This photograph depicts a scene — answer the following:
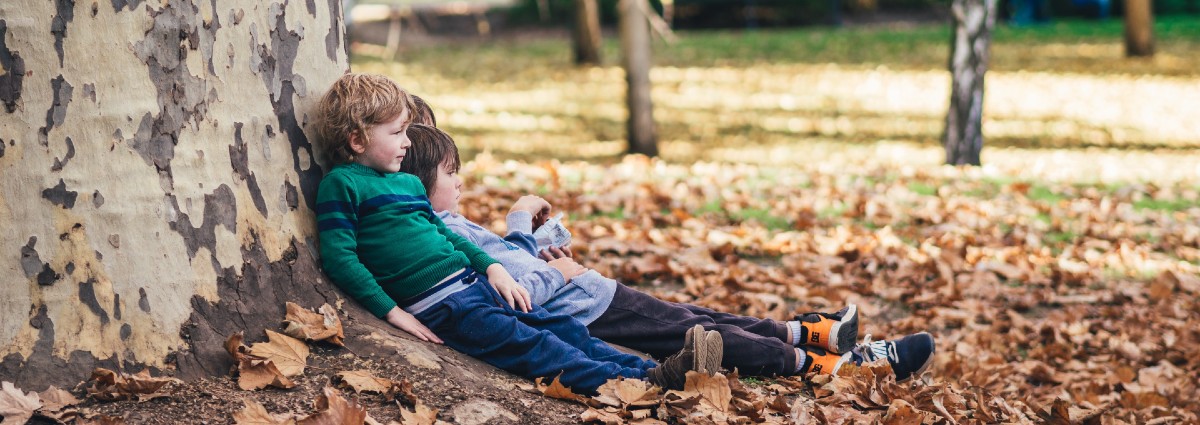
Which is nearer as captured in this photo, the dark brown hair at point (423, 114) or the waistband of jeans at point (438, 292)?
the waistband of jeans at point (438, 292)

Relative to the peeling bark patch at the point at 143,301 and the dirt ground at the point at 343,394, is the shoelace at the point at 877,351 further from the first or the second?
the peeling bark patch at the point at 143,301

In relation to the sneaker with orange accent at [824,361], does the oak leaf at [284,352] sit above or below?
above

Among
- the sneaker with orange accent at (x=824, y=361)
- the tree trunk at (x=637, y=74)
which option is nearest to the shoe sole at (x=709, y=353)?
the sneaker with orange accent at (x=824, y=361)

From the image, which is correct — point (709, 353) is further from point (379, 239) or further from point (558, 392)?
point (379, 239)

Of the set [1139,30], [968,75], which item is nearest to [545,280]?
[968,75]

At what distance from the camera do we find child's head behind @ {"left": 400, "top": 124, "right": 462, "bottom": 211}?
12.0 ft

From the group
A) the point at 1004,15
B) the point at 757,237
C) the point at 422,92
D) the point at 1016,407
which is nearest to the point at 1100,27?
the point at 1004,15

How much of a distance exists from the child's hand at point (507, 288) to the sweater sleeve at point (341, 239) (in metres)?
0.37

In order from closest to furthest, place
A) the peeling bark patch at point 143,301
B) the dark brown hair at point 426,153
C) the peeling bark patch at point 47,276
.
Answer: the peeling bark patch at point 47,276, the peeling bark patch at point 143,301, the dark brown hair at point 426,153

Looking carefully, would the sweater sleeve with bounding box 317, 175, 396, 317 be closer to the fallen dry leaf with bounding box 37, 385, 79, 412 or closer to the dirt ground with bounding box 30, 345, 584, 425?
the dirt ground with bounding box 30, 345, 584, 425

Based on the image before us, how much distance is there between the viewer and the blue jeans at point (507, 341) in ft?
11.0

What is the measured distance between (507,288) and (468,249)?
0.71 feet

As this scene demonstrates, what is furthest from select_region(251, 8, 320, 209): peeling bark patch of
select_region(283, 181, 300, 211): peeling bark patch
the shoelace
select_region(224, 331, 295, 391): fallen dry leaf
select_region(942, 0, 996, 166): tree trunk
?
select_region(942, 0, 996, 166): tree trunk

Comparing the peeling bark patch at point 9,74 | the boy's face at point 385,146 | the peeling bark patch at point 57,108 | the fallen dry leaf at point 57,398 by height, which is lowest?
the fallen dry leaf at point 57,398
